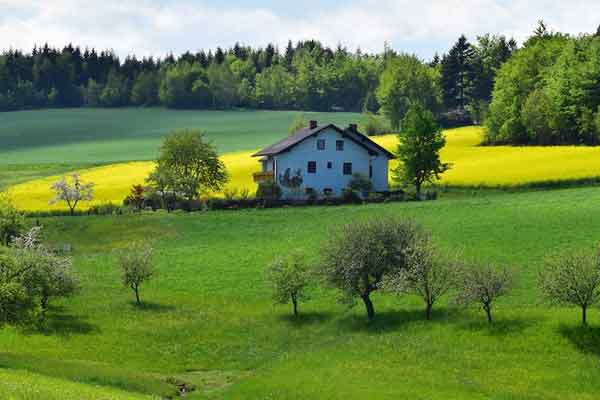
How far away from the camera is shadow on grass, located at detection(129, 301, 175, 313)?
60706mm

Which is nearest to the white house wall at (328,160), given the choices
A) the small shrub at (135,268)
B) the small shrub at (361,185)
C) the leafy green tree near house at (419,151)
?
the small shrub at (361,185)

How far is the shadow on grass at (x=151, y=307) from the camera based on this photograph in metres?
60.7

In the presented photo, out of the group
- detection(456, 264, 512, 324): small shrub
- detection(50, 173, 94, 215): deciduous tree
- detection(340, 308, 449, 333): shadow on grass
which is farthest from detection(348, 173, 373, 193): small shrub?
detection(456, 264, 512, 324): small shrub

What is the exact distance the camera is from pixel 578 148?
113875 mm

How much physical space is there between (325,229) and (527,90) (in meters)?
65.9

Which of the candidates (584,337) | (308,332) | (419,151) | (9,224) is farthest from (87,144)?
(584,337)

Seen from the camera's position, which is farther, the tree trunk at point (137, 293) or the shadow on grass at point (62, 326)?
the tree trunk at point (137, 293)

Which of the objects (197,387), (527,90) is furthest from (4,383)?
(527,90)

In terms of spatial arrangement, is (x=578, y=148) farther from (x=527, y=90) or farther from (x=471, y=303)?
(x=471, y=303)

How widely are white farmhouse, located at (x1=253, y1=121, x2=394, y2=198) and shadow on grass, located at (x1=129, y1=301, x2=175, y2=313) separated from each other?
3990cm

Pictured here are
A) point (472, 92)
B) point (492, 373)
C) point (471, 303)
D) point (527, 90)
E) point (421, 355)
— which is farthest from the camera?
point (472, 92)

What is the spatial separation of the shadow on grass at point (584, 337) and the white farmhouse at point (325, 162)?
5334cm

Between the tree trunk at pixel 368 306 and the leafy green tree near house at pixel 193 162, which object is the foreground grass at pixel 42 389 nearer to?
the tree trunk at pixel 368 306

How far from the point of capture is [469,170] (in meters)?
108
